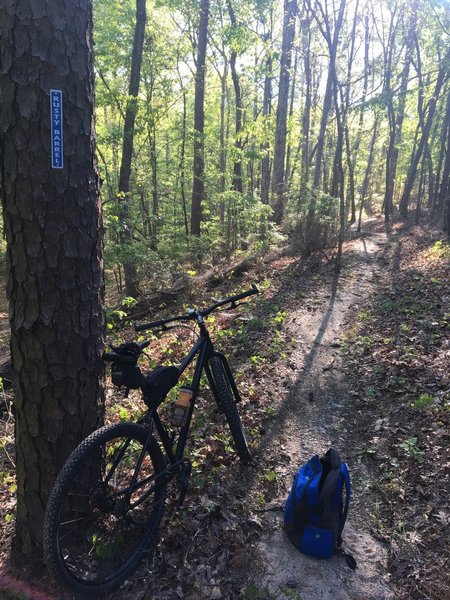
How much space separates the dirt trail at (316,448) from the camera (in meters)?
2.65

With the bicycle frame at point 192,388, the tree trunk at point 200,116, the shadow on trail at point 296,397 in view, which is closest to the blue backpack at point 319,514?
the bicycle frame at point 192,388

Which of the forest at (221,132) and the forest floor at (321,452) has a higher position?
the forest at (221,132)

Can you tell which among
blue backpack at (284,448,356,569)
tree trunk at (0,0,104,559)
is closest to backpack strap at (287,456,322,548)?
blue backpack at (284,448,356,569)

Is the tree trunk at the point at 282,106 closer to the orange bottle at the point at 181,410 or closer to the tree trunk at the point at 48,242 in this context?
the orange bottle at the point at 181,410

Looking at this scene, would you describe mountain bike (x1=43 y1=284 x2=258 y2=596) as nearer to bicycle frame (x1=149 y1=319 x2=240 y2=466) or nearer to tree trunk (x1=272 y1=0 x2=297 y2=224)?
bicycle frame (x1=149 y1=319 x2=240 y2=466)

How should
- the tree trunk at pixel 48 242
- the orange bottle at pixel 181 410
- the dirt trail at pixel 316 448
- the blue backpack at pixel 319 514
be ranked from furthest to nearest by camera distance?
1. the orange bottle at pixel 181 410
2. the blue backpack at pixel 319 514
3. the dirt trail at pixel 316 448
4. the tree trunk at pixel 48 242

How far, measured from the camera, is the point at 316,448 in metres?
4.18

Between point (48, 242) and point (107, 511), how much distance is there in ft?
5.79

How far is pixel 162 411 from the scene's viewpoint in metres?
4.68

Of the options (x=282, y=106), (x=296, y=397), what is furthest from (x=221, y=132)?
(x=296, y=397)

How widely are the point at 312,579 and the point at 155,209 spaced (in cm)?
1556

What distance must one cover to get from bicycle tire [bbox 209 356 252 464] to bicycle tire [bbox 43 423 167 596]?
92 centimetres

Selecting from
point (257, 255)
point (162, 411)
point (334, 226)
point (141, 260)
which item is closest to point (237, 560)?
point (162, 411)

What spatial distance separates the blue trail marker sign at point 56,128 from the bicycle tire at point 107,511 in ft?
5.35
